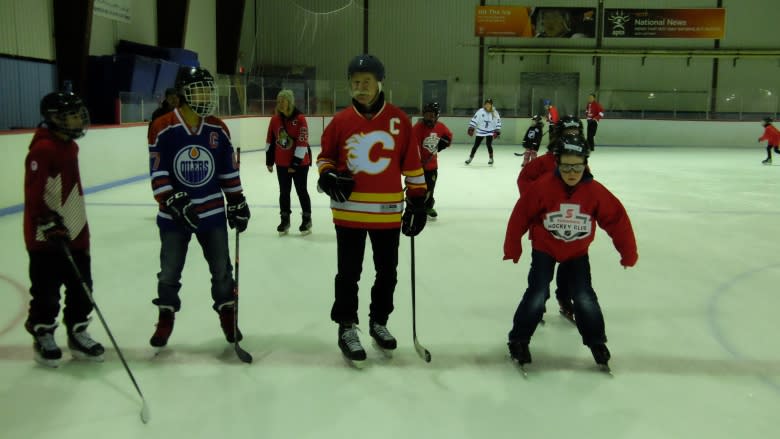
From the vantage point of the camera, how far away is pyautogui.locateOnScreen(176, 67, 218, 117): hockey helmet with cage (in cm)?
286

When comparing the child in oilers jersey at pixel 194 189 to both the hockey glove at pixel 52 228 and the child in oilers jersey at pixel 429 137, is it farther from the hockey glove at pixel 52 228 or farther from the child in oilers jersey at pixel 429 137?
the child in oilers jersey at pixel 429 137

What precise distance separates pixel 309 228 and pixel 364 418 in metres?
3.73

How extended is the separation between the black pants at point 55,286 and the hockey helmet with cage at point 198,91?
81 centimetres

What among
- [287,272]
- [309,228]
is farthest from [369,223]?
[309,228]

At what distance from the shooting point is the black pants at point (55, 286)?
9.53ft

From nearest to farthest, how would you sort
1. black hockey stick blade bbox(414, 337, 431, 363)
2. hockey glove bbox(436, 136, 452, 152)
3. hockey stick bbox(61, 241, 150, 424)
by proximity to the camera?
1. hockey stick bbox(61, 241, 150, 424)
2. black hockey stick blade bbox(414, 337, 431, 363)
3. hockey glove bbox(436, 136, 452, 152)

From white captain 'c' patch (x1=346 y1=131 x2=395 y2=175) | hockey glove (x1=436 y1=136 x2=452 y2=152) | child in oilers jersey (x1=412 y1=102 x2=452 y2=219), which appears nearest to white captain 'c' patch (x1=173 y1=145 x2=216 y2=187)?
white captain 'c' patch (x1=346 y1=131 x2=395 y2=175)

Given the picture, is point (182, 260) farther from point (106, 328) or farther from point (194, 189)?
point (106, 328)

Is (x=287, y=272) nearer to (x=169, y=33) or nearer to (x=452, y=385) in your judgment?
(x=452, y=385)

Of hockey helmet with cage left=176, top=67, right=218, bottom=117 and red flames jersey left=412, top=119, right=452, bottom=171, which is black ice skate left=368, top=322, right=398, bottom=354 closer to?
hockey helmet with cage left=176, top=67, right=218, bottom=117

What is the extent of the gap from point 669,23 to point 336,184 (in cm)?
1965

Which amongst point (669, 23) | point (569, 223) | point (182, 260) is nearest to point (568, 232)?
point (569, 223)

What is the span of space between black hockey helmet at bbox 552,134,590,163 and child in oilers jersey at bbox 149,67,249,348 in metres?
1.35

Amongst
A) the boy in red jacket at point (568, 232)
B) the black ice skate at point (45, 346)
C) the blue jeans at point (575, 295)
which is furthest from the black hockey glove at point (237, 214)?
the blue jeans at point (575, 295)
